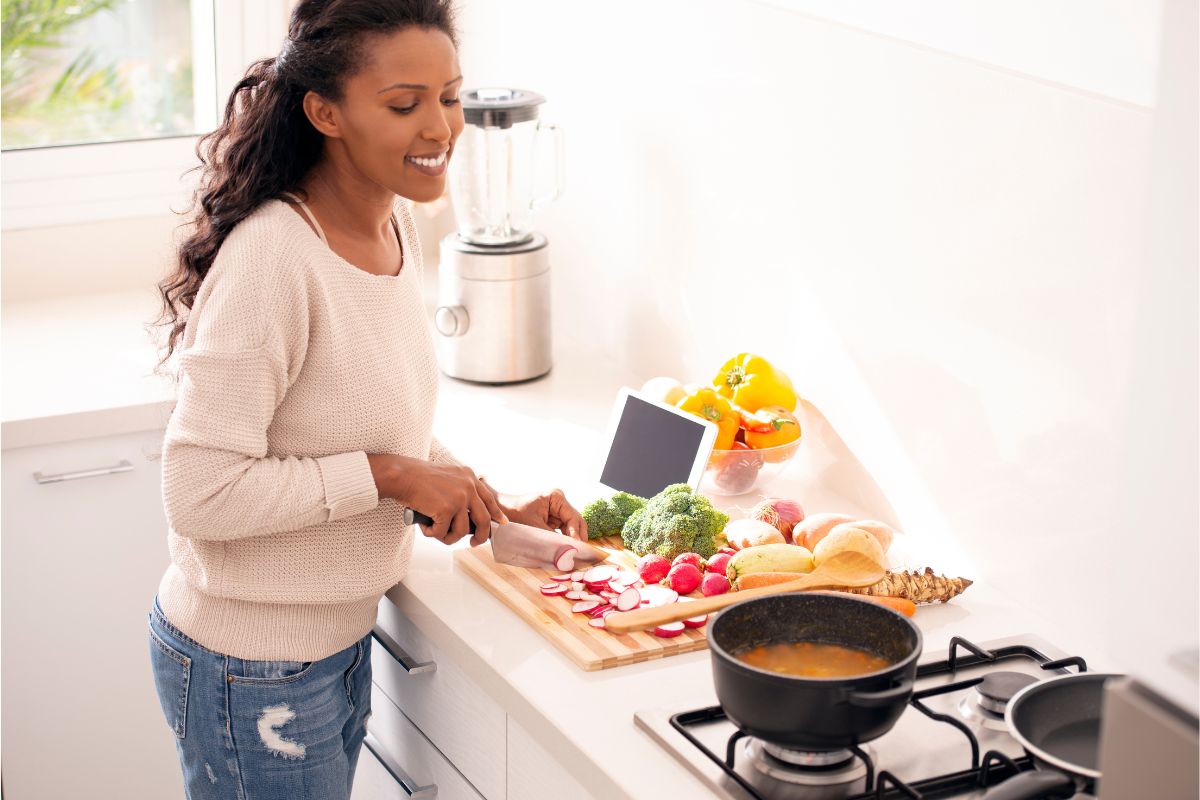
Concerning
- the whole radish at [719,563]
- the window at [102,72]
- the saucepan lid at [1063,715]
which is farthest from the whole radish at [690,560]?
the window at [102,72]

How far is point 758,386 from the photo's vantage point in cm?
182

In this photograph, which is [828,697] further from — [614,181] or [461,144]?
[461,144]

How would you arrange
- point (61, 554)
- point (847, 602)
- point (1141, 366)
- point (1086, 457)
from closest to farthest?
point (1141, 366)
point (847, 602)
point (1086, 457)
point (61, 554)

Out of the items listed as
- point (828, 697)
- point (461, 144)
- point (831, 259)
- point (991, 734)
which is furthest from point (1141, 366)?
point (461, 144)

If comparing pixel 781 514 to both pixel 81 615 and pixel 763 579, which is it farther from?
pixel 81 615

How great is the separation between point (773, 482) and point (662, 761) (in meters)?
0.71

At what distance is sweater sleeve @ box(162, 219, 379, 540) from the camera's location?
4.27ft

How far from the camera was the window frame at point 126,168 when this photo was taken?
104 inches

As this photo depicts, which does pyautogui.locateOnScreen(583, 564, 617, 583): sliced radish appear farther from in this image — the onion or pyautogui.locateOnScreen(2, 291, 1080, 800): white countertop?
the onion

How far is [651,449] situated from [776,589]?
0.37 metres

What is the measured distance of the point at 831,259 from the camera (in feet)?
5.86

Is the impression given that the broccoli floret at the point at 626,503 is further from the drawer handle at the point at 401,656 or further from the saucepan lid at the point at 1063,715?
the saucepan lid at the point at 1063,715

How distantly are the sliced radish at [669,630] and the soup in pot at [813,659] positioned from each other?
0.22 metres

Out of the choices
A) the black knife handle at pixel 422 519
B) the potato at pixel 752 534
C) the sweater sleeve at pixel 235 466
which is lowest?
the potato at pixel 752 534
